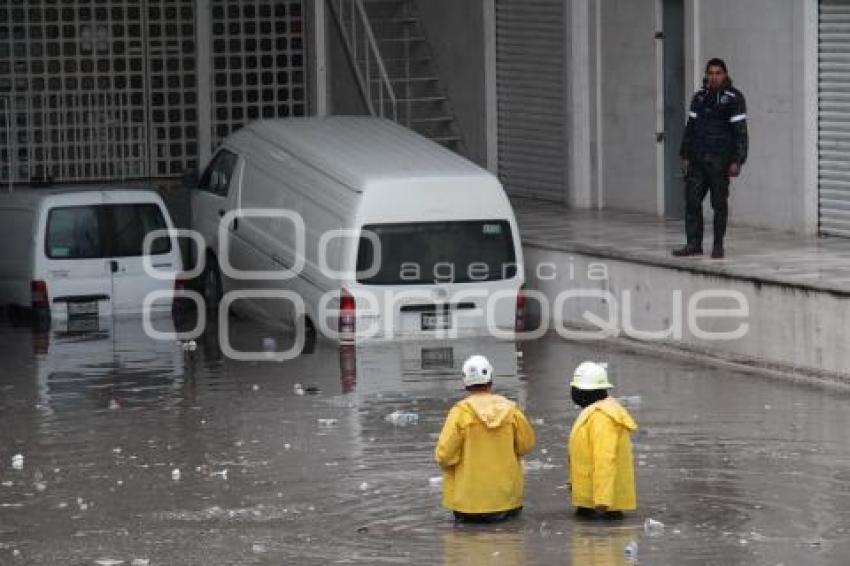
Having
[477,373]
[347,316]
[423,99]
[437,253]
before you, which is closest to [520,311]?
[437,253]

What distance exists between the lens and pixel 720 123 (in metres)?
21.1

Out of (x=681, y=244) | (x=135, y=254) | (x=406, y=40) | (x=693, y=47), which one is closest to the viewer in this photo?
(x=681, y=244)

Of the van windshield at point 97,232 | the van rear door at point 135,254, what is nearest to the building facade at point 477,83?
the van rear door at point 135,254

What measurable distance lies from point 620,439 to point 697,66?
1200 cm

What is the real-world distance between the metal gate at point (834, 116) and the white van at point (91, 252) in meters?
6.89

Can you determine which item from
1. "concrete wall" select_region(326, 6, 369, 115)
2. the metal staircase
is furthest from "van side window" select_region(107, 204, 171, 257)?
"concrete wall" select_region(326, 6, 369, 115)

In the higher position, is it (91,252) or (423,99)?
(423,99)

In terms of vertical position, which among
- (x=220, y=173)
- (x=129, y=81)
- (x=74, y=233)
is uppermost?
(x=129, y=81)

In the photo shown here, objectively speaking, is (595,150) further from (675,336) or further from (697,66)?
(675,336)

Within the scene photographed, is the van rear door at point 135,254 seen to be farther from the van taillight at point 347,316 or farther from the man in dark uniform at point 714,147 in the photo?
the man in dark uniform at point 714,147

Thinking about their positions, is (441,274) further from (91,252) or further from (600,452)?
(600,452)

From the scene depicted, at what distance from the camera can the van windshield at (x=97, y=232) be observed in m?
23.0

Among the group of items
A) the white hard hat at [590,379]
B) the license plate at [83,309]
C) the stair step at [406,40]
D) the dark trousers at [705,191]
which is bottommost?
the license plate at [83,309]

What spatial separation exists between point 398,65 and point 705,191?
1088 cm
